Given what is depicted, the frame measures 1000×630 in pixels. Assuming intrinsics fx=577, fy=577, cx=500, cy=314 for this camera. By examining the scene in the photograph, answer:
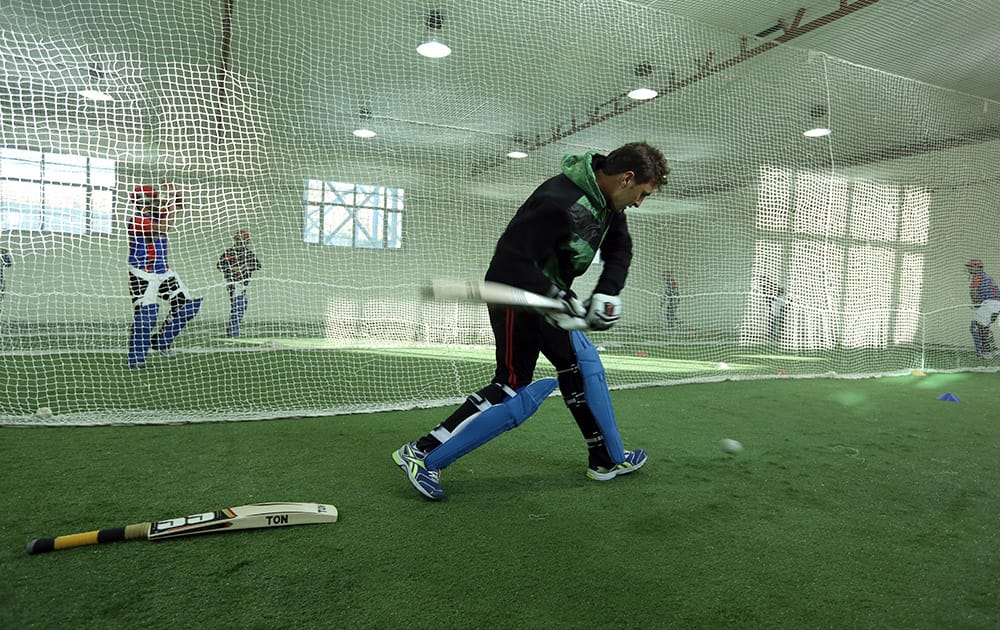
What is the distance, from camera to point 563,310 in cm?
213

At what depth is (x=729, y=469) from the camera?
289cm

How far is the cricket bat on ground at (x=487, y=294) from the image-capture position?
1.84 metres

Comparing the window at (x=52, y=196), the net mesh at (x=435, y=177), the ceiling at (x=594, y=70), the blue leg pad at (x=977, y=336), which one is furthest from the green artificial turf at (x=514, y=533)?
the blue leg pad at (x=977, y=336)

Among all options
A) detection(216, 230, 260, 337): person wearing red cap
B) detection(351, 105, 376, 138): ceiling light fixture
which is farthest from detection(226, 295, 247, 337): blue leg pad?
detection(351, 105, 376, 138): ceiling light fixture

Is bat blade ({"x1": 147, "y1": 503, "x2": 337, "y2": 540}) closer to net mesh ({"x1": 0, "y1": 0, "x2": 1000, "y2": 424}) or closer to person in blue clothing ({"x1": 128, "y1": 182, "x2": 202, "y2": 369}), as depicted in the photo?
net mesh ({"x1": 0, "y1": 0, "x2": 1000, "y2": 424})

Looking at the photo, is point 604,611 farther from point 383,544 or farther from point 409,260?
point 409,260

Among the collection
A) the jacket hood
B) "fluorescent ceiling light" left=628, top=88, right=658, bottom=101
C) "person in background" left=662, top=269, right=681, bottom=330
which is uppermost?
"fluorescent ceiling light" left=628, top=88, right=658, bottom=101

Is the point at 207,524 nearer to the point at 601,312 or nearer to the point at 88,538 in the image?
the point at 88,538

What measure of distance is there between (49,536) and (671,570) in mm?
2004

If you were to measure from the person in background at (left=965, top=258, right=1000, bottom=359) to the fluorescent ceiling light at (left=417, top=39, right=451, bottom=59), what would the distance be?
7.93m

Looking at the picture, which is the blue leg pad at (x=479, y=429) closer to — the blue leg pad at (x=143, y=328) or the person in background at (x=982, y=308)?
the blue leg pad at (x=143, y=328)

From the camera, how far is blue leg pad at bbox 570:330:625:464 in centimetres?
254

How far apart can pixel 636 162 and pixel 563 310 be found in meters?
0.65

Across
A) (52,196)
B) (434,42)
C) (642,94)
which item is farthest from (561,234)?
(52,196)
